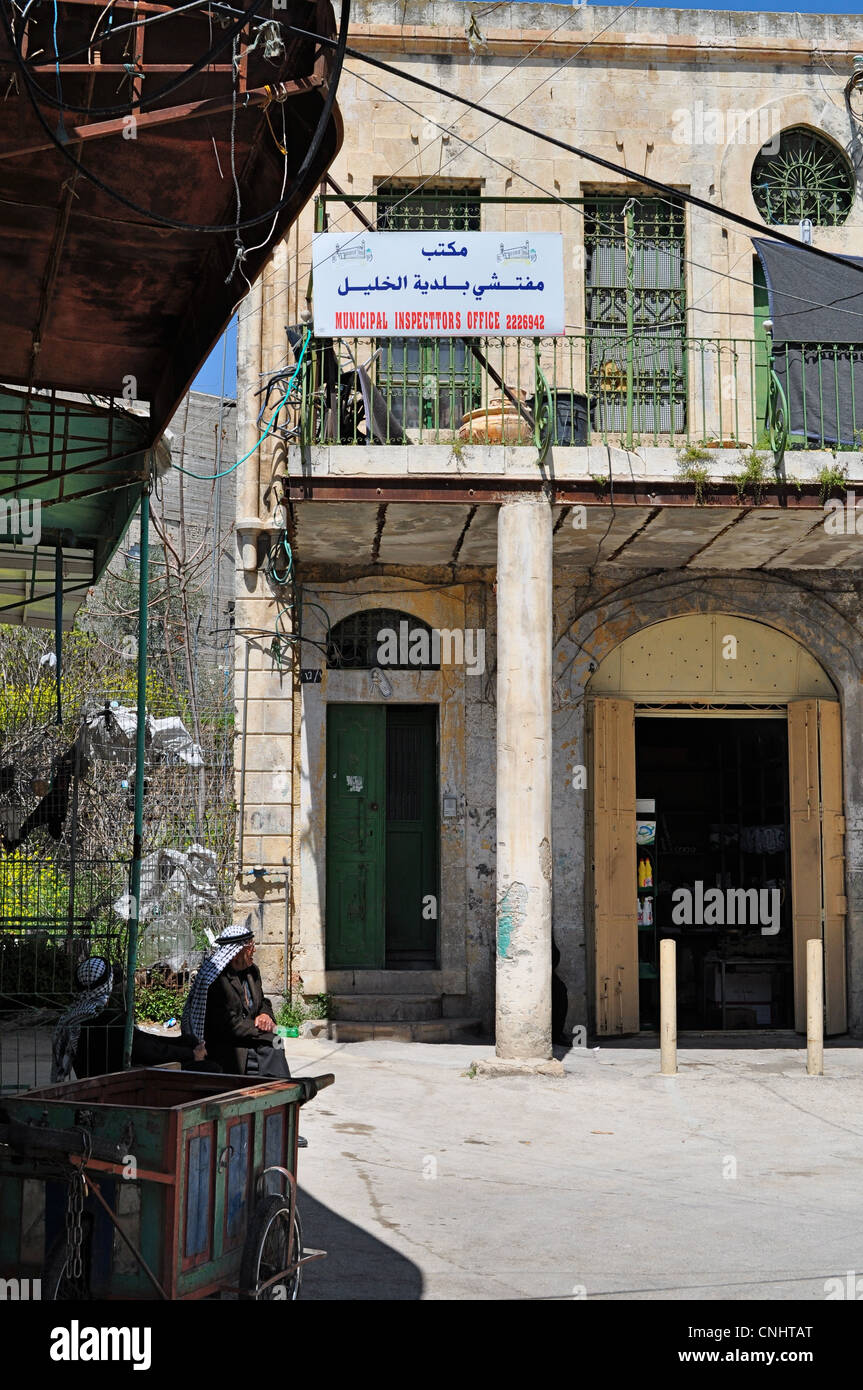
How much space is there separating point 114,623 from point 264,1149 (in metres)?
18.9

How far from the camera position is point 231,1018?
7973 mm

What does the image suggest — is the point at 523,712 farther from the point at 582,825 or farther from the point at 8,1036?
the point at 8,1036

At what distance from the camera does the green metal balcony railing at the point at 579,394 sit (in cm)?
1225

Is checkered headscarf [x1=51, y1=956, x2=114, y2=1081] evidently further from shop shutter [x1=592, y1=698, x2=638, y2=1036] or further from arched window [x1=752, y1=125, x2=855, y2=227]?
arched window [x1=752, y1=125, x2=855, y2=227]

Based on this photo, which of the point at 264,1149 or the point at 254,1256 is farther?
the point at 264,1149

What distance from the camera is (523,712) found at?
1197cm

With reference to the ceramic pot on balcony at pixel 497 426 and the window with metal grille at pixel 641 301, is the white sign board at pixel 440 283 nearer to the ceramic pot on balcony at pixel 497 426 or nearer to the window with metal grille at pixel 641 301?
the ceramic pot on balcony at pixel 497 426

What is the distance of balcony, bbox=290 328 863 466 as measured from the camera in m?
12.2

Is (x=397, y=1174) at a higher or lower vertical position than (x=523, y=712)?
lower

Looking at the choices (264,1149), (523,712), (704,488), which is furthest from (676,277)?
(264,1149)

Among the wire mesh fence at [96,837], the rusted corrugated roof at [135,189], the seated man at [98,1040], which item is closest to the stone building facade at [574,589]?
the wire mesh fence at [96,837]

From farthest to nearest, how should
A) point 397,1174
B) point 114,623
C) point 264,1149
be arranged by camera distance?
point 114,623 < point 397,1174 < point 264,1149

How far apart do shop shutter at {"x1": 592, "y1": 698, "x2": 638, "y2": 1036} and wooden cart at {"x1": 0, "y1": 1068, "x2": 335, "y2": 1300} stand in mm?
9076

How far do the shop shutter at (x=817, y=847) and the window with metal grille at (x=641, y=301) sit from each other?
3720mm
